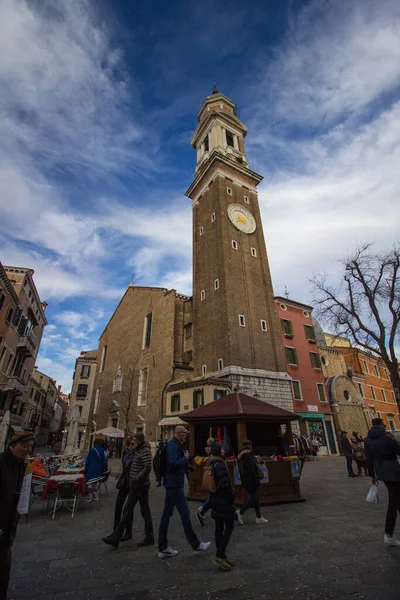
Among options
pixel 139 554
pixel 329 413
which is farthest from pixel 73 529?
pixel 329 413

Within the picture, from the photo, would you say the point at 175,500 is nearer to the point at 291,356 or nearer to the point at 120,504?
the point at 120,504

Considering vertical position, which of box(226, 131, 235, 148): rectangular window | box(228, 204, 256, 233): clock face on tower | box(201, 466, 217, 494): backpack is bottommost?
box(201, 466, 217, 494): backpack

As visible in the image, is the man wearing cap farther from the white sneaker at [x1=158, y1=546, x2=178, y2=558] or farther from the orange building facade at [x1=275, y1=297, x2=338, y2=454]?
the orange building facade at [x1=275, y1=297, x2=338, y2=454]

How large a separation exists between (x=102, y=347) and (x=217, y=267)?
2289 cm

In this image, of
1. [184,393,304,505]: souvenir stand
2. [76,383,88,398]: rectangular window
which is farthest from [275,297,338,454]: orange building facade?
[76,383,88,398]: rectangular window

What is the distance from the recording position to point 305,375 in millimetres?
25766

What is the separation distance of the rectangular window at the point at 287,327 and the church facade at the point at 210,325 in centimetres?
154

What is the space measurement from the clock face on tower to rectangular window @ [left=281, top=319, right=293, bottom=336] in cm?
908

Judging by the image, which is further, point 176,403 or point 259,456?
point 176,403

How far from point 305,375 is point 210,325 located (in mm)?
9434

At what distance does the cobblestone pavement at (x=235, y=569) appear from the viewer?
11.5 ft

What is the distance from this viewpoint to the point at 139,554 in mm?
4684

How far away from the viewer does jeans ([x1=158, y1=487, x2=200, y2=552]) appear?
14.8 ft

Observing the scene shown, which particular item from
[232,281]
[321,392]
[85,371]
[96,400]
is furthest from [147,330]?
[85,371]
